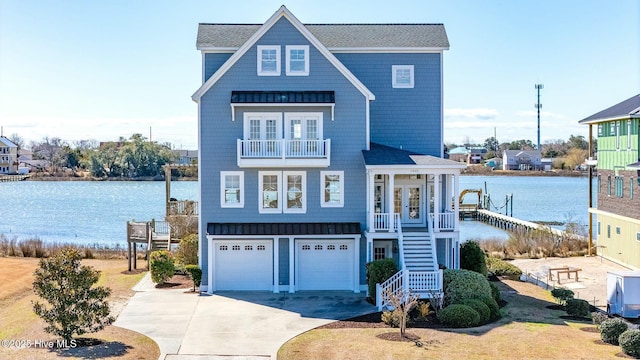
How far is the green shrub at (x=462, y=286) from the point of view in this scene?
24609mm

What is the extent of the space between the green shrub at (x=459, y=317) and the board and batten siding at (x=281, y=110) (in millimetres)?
6831

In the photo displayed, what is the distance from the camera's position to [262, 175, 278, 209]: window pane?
93.9ft

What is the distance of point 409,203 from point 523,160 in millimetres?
148236

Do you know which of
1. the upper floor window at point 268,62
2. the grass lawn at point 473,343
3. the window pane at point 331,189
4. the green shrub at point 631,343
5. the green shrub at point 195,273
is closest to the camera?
the green shrub at point 631,343

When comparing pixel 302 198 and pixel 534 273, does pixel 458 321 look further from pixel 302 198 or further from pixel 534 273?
pixel 534 273

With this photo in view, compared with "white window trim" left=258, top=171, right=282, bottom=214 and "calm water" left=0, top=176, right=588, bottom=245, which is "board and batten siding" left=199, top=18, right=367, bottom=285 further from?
"calm water" left=0, top=176, right=588, bottom=245

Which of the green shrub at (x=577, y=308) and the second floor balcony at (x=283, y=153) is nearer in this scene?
the green shrub at (x=577, y=308)

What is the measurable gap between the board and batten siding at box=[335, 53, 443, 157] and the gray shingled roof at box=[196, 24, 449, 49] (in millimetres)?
484

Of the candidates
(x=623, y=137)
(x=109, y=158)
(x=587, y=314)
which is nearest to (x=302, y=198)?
(x=587, y=314)

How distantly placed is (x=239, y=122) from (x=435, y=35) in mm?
9328

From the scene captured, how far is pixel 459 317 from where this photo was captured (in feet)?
73.5

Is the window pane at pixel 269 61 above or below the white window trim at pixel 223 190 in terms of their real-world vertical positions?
above

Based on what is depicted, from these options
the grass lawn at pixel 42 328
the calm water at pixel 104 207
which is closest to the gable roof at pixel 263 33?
the grass lawn at pixel 42 328

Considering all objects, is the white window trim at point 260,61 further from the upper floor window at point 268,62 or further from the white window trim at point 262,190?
the white window trim at point 262,190
